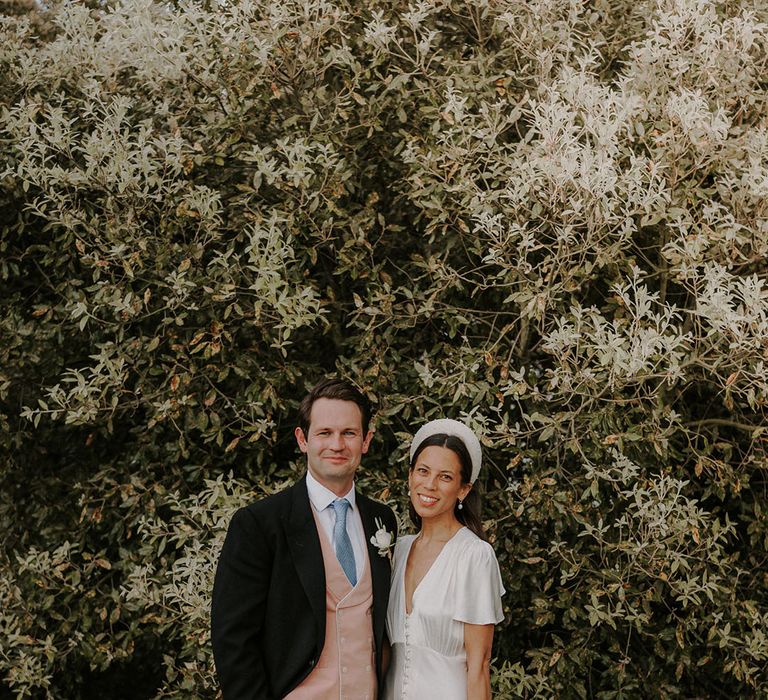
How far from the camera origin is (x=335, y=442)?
2785mm

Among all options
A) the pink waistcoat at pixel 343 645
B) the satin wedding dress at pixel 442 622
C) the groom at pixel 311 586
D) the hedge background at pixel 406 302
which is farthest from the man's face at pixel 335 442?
the hedge background at pixel 406 302

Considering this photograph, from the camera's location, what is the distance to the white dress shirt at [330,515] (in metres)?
2.81

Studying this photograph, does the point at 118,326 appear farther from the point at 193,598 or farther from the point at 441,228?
the point at 441,228

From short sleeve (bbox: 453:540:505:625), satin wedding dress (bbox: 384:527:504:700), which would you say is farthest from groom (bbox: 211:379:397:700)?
short sleeve (bbox: 453:540:505:625)

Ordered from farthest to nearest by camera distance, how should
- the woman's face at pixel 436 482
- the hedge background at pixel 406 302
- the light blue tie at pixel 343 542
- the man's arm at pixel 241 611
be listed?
the hedge background at pixel 406 302 → the woman's face at pixel 436 482 → the light blue tie at pixel 343 542 → the man's arm at pixel 241 611

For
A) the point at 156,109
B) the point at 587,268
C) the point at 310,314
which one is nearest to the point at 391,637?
the point at 310,314

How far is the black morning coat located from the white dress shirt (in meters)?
0.08

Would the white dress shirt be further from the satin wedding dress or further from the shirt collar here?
the satin wedding dress

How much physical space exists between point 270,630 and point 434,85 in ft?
9.13

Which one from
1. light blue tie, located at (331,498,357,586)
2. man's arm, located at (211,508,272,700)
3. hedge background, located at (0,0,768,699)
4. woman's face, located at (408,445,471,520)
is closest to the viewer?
man's arm, located at (211,508,272,700)

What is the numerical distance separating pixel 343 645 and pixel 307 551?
29 cm

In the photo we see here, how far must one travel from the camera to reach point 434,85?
438 centimetres

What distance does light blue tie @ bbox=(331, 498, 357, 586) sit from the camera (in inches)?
109

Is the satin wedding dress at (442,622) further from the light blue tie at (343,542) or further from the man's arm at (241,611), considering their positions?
the man's arm at (241,611)
